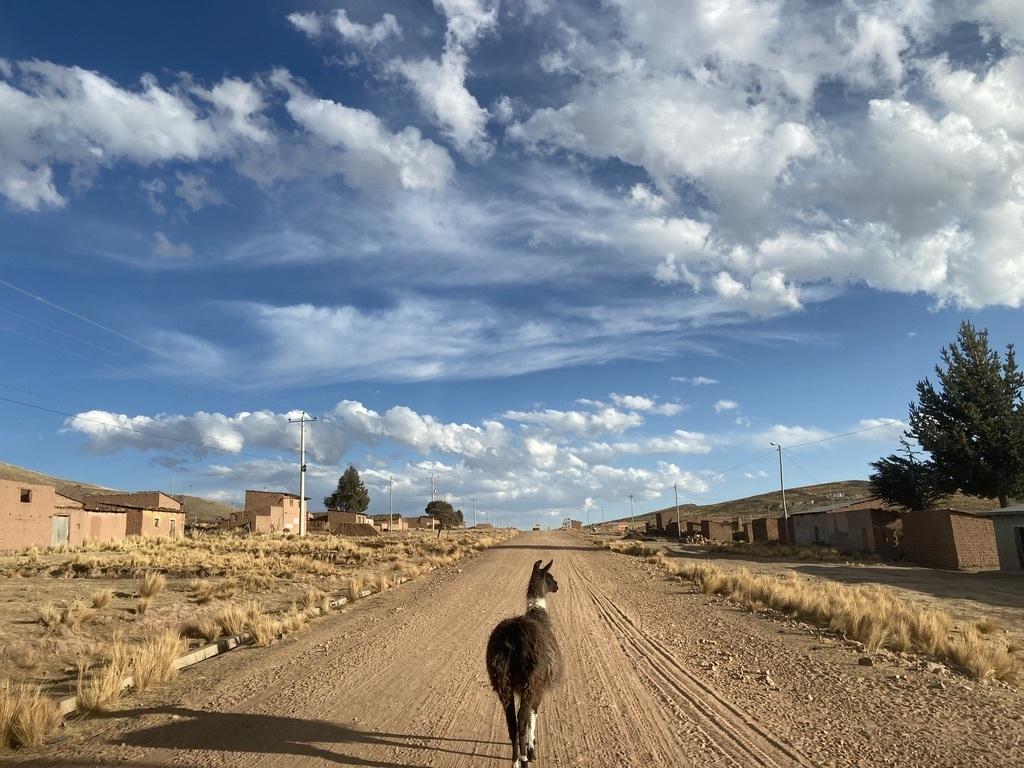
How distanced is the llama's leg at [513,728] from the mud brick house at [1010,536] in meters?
37.8

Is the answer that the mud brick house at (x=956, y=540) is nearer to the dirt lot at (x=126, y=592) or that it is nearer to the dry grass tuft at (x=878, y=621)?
the dry grass tuft at (x=878, y=621)

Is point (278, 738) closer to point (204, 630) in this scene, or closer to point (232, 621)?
point (204, 630)

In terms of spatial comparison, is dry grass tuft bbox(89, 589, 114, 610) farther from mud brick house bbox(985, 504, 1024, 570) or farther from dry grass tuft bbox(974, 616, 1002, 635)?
mud brick house bbox(985, 504, 1024, 570)

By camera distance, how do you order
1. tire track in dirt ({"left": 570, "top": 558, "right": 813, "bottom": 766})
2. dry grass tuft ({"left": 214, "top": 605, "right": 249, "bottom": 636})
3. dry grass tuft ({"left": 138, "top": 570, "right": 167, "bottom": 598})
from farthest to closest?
dry grass tuft ({"left": 138, "top": 570, "right": 167, "bottom": 598}) < dry grass tuft ({"left": 214, "top": 605, "right": 249, "bottom": 636}) < tire track in dirt ({"left": 570, "top": 558, "right": 813, "bottom": 766})

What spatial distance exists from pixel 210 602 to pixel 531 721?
16756 millimetres

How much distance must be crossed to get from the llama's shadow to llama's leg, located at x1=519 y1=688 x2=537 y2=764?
0.41 m

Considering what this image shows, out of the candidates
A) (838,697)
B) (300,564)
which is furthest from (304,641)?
(300,564)

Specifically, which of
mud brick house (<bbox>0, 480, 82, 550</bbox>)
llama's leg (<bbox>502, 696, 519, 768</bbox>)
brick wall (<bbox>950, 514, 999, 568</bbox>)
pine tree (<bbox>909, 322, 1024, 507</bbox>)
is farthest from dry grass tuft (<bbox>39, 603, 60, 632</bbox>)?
pine tree (<bbox>909, 322, 1024, 507</bbox>)

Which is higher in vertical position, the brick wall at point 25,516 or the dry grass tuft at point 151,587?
the brick wall at point 25,516

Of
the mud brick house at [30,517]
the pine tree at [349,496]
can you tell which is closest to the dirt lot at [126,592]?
the mud brick house at [30,517]

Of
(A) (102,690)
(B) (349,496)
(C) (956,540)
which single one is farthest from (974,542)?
(B) (349,496)

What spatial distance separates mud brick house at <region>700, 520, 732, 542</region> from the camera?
2867 inches

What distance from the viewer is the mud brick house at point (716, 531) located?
72812 millimetres

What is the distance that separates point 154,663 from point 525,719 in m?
6.75
